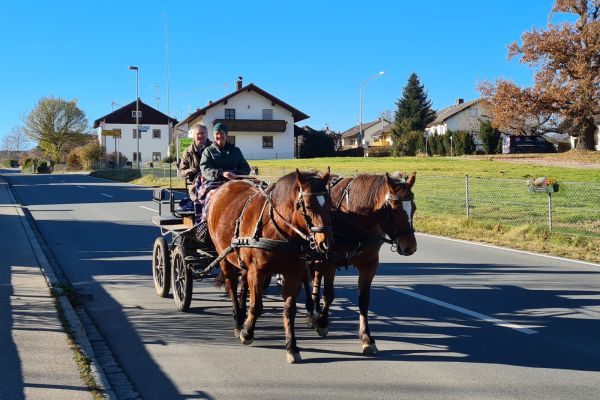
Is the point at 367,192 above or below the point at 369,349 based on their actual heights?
above

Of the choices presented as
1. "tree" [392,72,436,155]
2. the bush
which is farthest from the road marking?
"tree" [392,72,436,155]

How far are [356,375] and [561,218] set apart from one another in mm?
13764

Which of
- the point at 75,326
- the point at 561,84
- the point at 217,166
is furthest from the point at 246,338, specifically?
the point at 561,84

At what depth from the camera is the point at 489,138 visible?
56.8 metres

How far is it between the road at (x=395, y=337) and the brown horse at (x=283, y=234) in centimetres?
53

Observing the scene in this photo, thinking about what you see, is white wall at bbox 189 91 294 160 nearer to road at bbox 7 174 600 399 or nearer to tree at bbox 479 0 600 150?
tree at bbox 479 0 600 150

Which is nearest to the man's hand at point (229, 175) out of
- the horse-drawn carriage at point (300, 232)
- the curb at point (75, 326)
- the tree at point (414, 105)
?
the horse-drawn carriage at point (300, 232)

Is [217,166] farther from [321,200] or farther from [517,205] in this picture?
[517,205]

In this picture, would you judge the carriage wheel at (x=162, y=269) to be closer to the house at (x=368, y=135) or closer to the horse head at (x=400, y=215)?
the horse head at (x=400, y=215)

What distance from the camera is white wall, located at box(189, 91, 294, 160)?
7009 centimetres

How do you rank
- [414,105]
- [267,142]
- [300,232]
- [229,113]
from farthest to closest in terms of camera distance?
1. [414,105]
2. [267,142]
3. [229,113]
4. [300,232]

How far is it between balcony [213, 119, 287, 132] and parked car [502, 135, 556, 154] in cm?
2486

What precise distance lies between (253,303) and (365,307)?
113 centimetres

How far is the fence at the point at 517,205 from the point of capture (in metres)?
16.8
